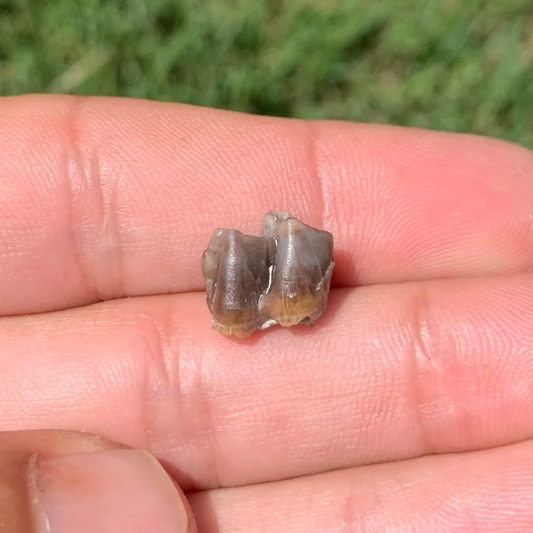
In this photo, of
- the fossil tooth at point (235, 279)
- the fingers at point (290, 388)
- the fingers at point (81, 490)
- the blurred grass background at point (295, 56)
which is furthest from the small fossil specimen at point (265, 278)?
the blurred grass background at point (295, 56)

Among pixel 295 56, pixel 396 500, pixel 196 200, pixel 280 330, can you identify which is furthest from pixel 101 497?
pixel 295 56

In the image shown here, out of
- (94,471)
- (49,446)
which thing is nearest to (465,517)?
(94,471)

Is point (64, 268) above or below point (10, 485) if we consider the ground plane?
above

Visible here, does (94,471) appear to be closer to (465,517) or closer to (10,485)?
(10,485)

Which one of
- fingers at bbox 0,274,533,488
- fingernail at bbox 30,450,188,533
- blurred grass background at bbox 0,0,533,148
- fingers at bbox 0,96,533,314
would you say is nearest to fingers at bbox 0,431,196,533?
fingernail at bbox 30,450,188,533

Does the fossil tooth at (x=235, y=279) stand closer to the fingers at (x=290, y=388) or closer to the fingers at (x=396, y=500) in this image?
the fingers at (x=290, y=388)

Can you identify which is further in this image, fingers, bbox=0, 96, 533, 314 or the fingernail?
fingers, bbox=0, 96, 533, 314

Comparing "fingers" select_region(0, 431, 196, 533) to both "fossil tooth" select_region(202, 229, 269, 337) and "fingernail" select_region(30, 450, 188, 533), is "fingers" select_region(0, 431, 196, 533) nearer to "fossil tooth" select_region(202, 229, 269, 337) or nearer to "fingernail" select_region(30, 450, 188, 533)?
"fingernail" select_region(30, 450, 188, 533)
